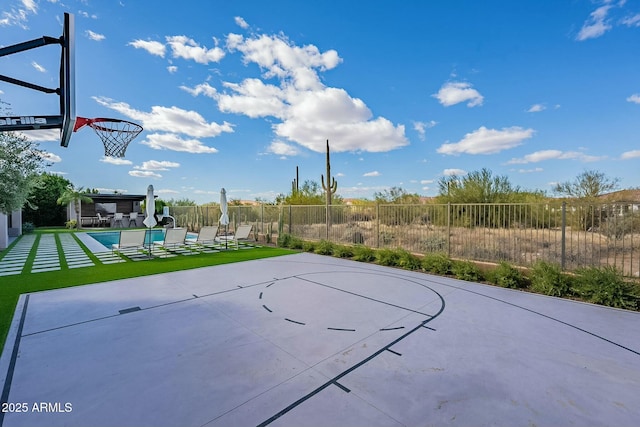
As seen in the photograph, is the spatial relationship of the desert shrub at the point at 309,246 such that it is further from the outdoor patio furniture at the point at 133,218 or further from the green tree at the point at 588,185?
the outdoor patio furniture at the point at 133,218

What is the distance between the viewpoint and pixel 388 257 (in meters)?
7.86

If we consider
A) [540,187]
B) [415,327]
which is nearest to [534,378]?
[415,327]

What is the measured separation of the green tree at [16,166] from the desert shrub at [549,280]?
13185 mm

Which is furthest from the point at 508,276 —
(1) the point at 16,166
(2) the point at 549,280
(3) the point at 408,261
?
(1) the point at 16,166

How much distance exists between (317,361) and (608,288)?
17.3 ft

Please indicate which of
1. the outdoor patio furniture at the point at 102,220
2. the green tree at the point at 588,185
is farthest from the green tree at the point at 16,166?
the green tree at the point at 588,185

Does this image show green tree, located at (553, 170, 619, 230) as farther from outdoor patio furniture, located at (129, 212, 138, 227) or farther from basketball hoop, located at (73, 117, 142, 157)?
outdoor patio furniture, located at (129, 212, 138, 227)

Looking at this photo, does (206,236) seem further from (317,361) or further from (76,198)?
(76,198)

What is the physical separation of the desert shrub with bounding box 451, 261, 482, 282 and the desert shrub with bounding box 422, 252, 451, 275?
0.97 feet

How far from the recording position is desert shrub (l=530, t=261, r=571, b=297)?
16.7 ft

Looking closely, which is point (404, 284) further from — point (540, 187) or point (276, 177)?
point (276, 177)

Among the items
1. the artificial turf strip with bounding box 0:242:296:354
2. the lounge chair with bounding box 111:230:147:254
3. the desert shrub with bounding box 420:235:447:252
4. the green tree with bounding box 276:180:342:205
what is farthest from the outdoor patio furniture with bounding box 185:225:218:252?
the desert shrub with bounding box 420:235:447:252

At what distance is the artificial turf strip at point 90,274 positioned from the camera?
464 cm

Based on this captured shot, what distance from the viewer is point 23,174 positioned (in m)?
8.66
